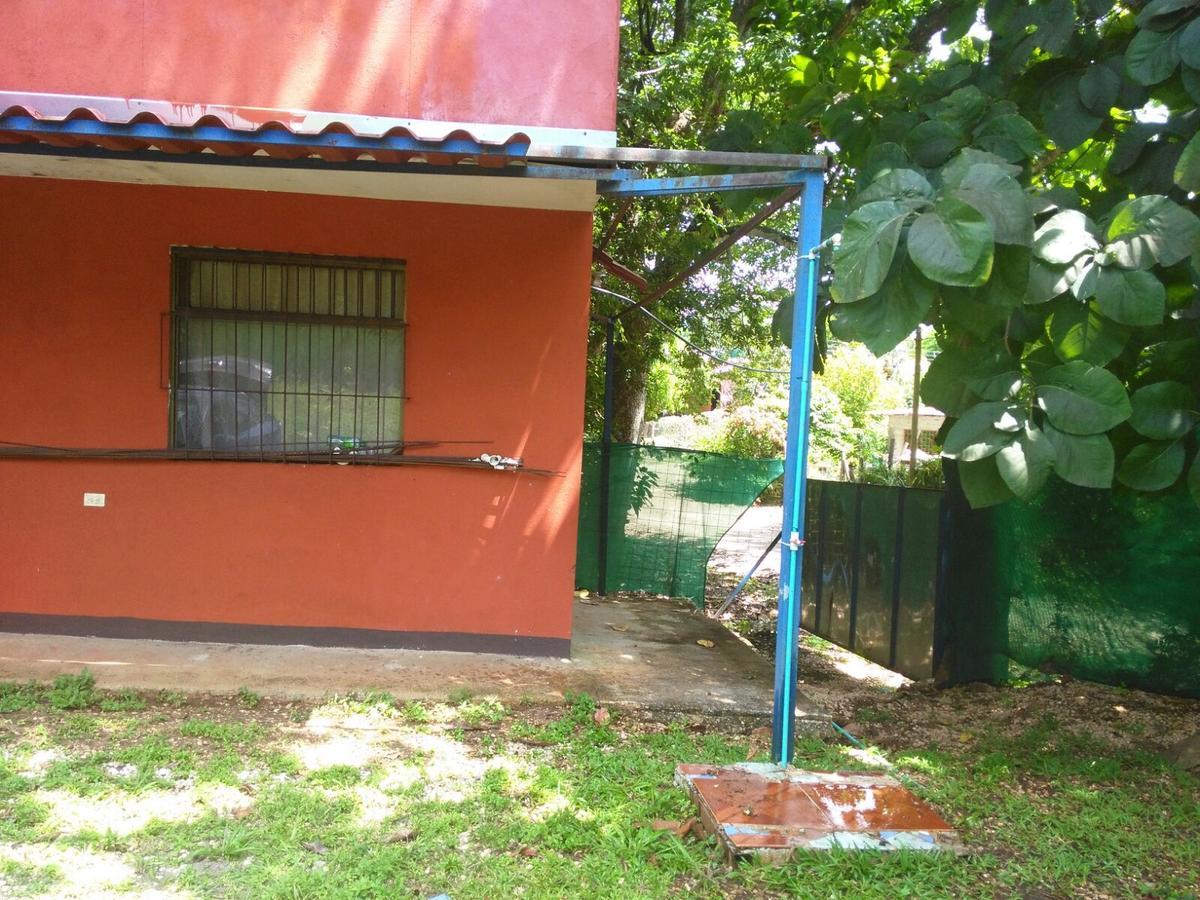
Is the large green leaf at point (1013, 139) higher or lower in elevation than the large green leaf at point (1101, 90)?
lower

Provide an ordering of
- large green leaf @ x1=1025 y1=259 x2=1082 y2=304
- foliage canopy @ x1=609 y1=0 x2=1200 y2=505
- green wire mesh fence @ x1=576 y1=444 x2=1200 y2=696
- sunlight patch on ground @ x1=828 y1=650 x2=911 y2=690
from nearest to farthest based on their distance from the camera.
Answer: foliage canopy @ x1=609 y1=0 x2=1200 y2=505 < large green leaf @ x1=1025 y1=259 x2=1082 y2=304 < green wire mesh fence @ x1=576 y1=444 x2=1200 y2=696 < sunlight patch on ground @ x1=828 y1=650 x2=911 y2=690

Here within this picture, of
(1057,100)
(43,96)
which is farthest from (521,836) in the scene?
(43,96)

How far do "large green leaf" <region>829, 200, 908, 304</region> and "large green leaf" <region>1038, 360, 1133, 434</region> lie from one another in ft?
2.70

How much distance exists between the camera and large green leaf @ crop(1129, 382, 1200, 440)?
383cm

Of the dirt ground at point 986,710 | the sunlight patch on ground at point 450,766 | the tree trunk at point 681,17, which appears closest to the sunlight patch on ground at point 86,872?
the sunlight patch on ground at point 450,766

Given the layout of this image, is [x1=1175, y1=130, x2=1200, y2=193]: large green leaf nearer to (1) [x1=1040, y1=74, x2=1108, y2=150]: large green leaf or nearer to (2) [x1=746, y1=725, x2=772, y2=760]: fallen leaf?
(1) [x1=1040, y1=74, x2=1108, y2=150]: large green leaf

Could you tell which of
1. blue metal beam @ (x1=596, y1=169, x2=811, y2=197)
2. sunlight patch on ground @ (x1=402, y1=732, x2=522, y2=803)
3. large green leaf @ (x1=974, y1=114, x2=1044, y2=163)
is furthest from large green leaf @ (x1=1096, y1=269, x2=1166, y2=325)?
sunlight patch on ground @ (x1=402, y1=732, x2=522, y2=803)

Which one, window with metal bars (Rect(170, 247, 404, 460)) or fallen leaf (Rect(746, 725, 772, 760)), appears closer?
fallen leaf (Rect(746, 725, 772, 760))

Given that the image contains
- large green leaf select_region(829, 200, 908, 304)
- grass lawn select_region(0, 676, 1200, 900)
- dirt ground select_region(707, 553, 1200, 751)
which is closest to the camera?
large green leaf select_region(829, 200, 908, 304)

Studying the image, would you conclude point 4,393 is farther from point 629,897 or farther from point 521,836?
point 629,897

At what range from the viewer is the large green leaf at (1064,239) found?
11.3 feet

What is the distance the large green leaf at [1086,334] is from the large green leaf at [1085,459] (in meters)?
0.44

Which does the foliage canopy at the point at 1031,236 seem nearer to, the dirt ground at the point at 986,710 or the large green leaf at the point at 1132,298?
the large green leaf at the point at 1132,298

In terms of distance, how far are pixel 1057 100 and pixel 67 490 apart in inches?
234
